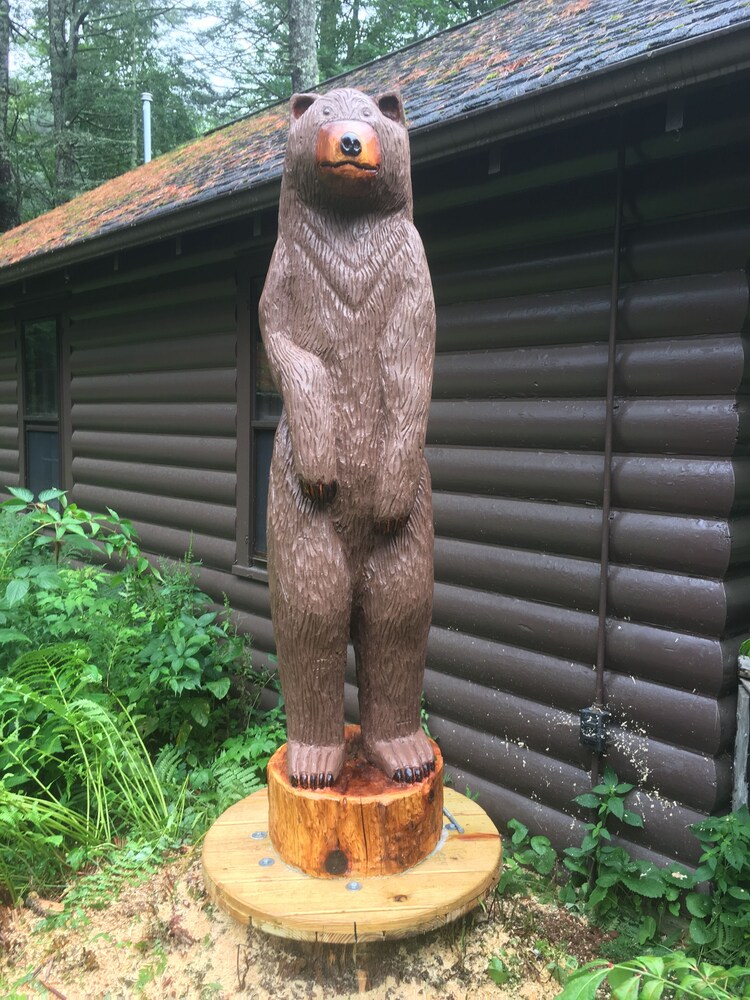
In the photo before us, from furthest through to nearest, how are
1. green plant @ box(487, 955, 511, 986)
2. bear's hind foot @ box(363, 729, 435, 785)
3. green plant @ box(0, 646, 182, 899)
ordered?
green plant @ box(0, 646, 182, 899) → green plant @ box(487, 955, 511, 986) → bear's hind foot @ box(363, 729, 435, 785)

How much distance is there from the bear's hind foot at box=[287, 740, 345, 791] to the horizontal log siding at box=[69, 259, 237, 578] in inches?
110

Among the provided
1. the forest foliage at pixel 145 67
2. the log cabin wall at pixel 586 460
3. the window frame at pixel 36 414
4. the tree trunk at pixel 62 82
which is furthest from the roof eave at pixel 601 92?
the tree trunk at pixel 62 82

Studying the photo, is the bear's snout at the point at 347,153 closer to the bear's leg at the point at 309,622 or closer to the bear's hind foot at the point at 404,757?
the bear's leg at the point at 309,622

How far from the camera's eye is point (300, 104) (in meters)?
1.98

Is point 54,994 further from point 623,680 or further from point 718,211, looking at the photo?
point 718,211

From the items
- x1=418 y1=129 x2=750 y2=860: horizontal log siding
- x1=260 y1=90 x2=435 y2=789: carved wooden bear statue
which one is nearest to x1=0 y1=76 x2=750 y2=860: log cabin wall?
x1=418 y1=129 x2=750 y2=860: horizontal log siding

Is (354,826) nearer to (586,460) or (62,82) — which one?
(586,460)

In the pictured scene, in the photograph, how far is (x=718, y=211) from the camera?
2482 millimetres

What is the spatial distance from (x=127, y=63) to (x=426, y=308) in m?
21.1

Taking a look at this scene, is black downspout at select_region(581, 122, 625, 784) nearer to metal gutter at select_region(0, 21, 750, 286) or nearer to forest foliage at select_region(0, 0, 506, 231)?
metal gutter at select_region(0, 21, 750, 286)

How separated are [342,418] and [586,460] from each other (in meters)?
1.35

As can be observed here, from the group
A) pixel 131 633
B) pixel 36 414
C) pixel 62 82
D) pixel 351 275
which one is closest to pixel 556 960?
pixel 351 275

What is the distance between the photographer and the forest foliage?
1612cm

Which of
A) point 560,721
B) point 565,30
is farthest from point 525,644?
point 565,30
